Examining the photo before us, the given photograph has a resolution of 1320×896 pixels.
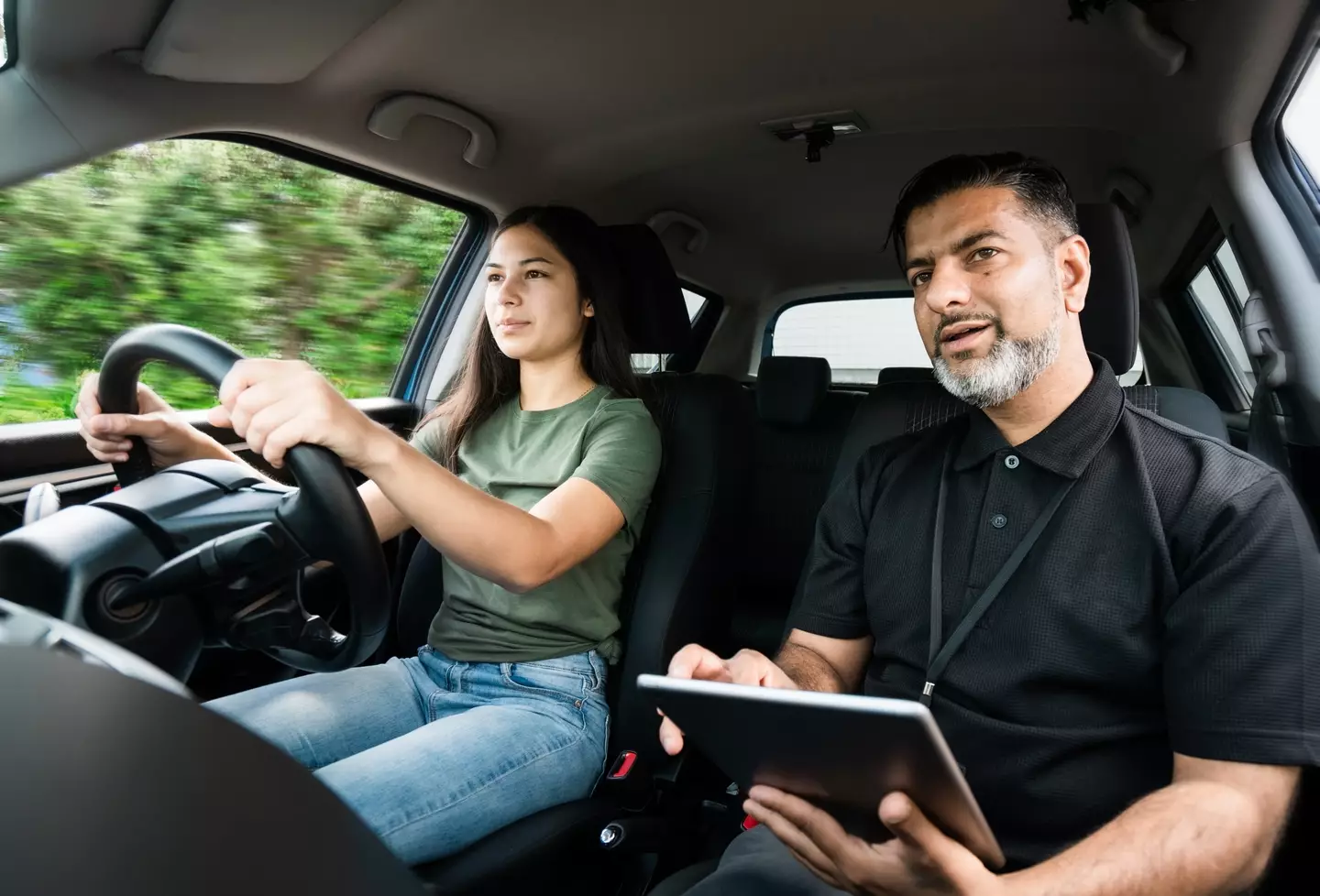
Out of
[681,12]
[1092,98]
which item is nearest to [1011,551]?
[681,12]

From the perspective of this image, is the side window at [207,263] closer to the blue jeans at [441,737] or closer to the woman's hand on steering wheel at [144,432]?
the woman's hand on steering wheel at [144,432]

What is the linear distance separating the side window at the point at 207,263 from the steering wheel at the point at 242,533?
0.96 ft

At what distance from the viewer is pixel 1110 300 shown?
172 centimetres

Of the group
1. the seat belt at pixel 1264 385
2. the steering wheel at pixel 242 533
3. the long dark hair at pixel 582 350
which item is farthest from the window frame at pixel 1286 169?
the steering wheel at pixel 242 533

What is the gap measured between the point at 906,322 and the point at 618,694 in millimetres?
2912

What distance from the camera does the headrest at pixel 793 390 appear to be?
127 inches

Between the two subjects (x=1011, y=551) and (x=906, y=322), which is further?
(x=906, y=322)

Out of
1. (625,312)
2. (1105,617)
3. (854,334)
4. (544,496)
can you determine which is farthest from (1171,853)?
(854,334)

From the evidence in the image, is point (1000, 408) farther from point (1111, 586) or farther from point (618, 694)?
point (618, 694)

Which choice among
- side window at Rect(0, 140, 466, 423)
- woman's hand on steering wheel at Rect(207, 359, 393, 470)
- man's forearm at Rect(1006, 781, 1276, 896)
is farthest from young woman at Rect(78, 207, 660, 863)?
man's forearm at Rect(1006, 781, 1276, 896)

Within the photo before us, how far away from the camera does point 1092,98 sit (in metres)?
2.67

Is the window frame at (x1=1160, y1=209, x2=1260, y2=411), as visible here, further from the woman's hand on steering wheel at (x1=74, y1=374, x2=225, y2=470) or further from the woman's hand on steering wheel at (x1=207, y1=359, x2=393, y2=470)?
the woman's hand on steering wheel at (x1=74, y1=374, x2=225, y2=470)

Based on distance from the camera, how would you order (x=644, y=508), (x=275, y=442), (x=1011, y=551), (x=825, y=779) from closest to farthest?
(x=825, y=779) < (x=275, y=442) < (x=1011, y=551) < (x=644, y=508)

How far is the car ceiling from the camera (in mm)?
1673
